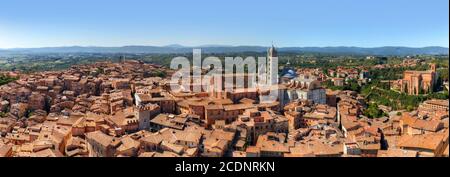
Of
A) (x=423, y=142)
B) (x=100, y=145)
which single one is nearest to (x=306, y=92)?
(x=423, y=142)

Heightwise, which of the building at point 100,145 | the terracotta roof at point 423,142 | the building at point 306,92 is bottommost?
the building at point 100,145

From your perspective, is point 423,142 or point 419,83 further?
point 419,83

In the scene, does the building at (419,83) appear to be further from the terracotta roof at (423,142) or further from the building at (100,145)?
the building at (100,145)

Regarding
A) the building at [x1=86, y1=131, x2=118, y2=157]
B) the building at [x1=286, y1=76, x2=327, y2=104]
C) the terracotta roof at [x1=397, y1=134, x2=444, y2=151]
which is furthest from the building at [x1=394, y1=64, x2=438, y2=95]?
the building at [x1=86, y1=131, x2=118, y2=157]

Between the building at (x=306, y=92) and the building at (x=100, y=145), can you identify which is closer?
the building at (x=100, y=145)

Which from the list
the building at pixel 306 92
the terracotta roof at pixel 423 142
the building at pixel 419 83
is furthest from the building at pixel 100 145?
the building at pixel 419 83

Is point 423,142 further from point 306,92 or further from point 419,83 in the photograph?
point 419,83

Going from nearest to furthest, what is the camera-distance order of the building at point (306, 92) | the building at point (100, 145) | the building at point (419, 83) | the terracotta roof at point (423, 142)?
the terracotta roof at point (423, 142)
the building at point (100, 145)
the building at point (306, 92)
the building at point (419, 83)

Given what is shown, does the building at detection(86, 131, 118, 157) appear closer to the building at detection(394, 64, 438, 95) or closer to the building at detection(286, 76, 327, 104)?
the building at detection(286, 76, 327, 104)

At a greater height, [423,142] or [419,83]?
[419,83]

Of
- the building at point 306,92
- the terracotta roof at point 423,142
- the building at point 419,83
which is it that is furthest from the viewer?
the building at point 419,83

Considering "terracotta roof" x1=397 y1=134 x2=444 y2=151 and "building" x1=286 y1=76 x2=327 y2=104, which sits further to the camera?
"building" x1=286 y1=76 x2=327 y2=104

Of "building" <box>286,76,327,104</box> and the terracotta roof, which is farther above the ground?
"building" <box>286,76,327,104</box>
